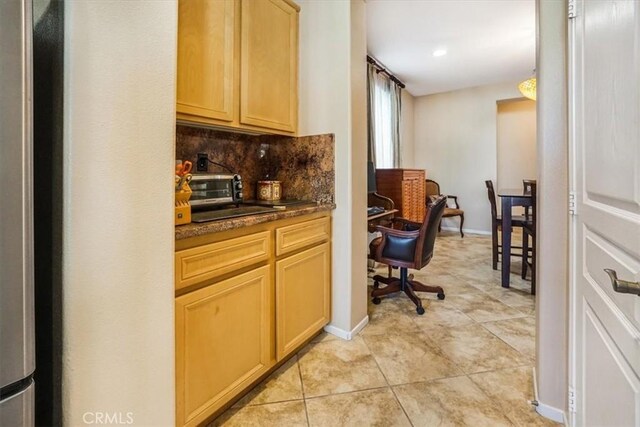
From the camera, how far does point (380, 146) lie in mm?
4980

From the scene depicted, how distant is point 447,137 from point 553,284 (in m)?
5.41

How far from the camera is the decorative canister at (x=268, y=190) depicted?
2186 mm

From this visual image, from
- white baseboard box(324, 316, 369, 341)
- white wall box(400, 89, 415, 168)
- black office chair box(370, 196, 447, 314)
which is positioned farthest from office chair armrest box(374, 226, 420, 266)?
white wall box(400, 89, 415, 168)

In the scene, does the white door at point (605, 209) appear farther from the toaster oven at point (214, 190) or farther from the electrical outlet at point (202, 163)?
the electrical outlet at point (202, 163)

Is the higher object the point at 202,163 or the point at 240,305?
the point at 202,163

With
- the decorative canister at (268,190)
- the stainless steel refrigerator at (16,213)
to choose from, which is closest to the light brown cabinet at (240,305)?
the decorative canister at (268,190)

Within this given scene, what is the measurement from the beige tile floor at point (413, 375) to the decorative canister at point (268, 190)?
1.04 metres

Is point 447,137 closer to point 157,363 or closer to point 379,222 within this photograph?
point 379,222

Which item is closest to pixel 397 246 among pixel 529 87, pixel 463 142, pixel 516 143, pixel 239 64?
pixel 239 64

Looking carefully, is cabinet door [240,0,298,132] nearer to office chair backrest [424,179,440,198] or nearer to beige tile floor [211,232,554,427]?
beige tile floor [211,232,554,427]

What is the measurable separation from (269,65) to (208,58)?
1.57 ft

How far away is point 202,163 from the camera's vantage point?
1.91 metres

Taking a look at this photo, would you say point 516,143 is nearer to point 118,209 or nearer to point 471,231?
point 471,231

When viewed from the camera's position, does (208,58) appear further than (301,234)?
No
